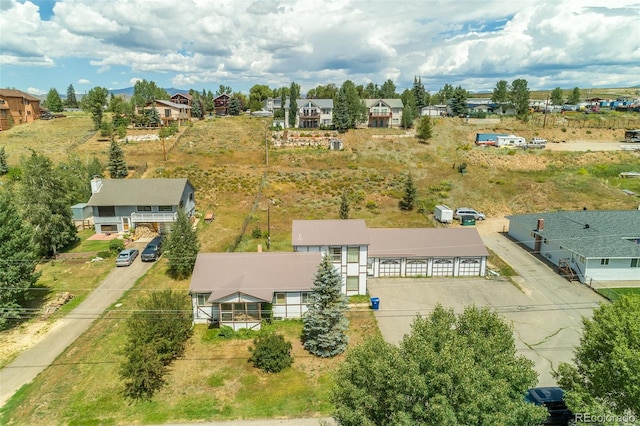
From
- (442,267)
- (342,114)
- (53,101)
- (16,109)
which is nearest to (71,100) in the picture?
(53,101)

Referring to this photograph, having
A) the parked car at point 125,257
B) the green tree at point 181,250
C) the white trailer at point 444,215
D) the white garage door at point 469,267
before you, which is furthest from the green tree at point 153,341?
the white trailer at point 444,215

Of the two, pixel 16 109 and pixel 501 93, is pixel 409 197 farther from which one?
pixel 16 109

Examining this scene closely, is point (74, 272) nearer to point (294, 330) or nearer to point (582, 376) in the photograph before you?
point (294, 330)

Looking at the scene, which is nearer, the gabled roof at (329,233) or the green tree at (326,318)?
the green tree at (326,318)

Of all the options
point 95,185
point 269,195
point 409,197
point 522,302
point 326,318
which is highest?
point 95,185

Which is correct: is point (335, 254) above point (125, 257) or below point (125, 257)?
above

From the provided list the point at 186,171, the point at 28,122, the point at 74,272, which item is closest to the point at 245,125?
the point at 186,171

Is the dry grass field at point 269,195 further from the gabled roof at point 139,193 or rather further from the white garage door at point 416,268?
the white garage door at point 416,268
